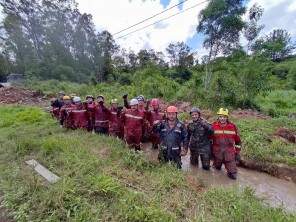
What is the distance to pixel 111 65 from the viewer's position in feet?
136

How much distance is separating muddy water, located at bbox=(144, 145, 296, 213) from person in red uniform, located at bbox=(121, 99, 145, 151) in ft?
4.63

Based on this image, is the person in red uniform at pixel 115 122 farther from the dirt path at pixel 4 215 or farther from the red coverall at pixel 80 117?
the dirt path at pixel 4 215

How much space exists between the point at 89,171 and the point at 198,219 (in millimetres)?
2326

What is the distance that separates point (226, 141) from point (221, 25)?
11.3 metres

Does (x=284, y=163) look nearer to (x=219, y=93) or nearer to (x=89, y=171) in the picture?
(x=89, y=171)

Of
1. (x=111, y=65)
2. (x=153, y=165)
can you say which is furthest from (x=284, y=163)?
(x=111, y=65)

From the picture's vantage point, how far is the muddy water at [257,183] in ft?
19.3

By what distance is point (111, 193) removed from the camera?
15.0ft

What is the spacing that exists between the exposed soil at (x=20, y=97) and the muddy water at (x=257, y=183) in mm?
15117

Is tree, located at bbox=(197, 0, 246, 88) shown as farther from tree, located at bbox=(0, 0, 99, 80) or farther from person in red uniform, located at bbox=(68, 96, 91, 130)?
tree, located at bbox=(0, 0, 99, 80)

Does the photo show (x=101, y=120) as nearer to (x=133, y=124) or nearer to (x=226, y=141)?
(x=133, y=124)

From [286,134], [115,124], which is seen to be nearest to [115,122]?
[115,124]

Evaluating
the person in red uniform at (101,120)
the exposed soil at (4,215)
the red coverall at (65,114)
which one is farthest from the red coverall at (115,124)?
the exposed soil at (4,215)

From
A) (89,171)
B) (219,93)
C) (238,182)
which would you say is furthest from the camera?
(219,93)
